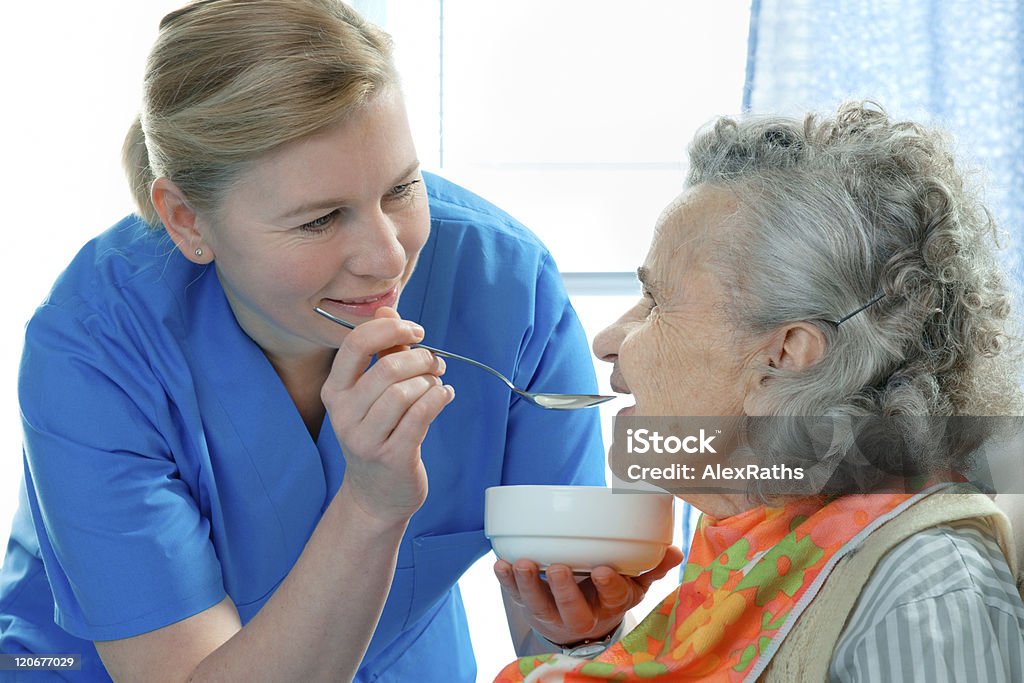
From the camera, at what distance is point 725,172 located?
1.00m

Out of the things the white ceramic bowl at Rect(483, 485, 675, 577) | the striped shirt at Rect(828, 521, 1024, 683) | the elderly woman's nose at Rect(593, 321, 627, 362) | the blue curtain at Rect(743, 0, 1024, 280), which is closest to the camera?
the striped shirt at Rect(828, 521, 1024, 683)

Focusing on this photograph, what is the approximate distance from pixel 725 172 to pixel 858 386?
9.4 inches

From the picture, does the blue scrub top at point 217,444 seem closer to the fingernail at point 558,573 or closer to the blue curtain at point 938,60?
the fingernail at point 558,573

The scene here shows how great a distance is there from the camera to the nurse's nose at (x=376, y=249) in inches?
42.8

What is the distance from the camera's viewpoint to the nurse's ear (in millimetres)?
1175

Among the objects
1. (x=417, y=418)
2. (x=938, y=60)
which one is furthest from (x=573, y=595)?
(x=938, y=60)

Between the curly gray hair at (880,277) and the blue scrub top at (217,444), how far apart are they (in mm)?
407

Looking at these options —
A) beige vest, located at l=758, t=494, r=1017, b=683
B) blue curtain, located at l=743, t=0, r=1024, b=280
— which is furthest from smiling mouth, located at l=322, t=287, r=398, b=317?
blue curtain, located at l=743, t=0, r=1024, b=280

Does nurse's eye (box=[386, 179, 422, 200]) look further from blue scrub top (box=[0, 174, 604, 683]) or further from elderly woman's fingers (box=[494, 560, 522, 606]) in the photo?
elderly woman's fingers (box=[494, 560, 522, 606])

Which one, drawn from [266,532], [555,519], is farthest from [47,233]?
[555,519]

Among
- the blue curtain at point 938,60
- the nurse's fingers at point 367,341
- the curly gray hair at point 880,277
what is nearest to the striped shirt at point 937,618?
the curly gray hair at point 880,277

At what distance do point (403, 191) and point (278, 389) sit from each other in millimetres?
307

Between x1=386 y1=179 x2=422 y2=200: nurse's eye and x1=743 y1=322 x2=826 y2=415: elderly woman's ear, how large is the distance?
1.37 ft

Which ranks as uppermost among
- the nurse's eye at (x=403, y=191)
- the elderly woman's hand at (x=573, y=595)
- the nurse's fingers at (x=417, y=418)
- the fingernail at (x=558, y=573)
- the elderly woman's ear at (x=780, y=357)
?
the nurse's eye at (x=403, y=191)
